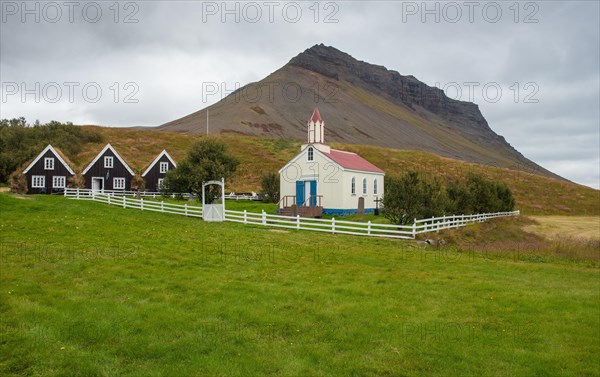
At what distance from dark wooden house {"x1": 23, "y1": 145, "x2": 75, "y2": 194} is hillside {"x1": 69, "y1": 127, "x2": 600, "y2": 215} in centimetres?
1877

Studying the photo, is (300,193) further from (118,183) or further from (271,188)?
(118,183)

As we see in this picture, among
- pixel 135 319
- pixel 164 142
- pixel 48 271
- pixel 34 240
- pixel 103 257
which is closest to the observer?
pixel 135 319

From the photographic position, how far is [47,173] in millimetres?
47375

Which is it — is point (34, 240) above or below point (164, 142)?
below

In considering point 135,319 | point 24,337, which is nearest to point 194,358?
point 135,319

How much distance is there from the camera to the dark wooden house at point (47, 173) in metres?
47.0

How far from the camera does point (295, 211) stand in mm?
34219

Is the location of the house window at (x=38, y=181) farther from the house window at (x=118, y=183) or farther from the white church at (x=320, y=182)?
the white church at (x=320, y=182)

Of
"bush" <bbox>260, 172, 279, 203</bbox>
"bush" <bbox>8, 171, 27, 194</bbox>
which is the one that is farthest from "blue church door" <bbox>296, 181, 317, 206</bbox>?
"bush" <bbox>8, 171, 27, 194</bbox>

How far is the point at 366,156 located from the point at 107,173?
58090mm

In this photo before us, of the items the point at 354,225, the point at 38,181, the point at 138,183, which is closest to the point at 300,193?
the point at 354,225

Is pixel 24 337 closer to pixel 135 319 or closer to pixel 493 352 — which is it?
pixel 135 319

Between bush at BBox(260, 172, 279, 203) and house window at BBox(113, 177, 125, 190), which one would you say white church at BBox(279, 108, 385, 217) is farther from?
house window at BBox(113, 177, 125, 190)

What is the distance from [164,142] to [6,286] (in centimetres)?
8568
